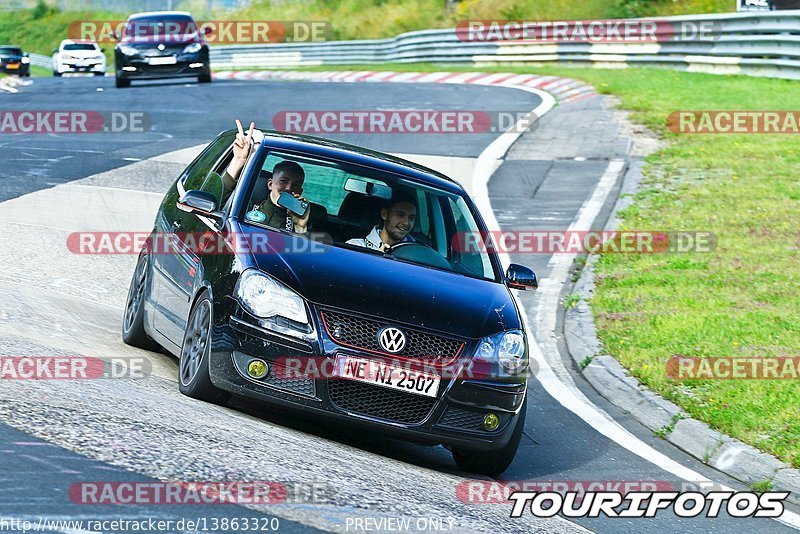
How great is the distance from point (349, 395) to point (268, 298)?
67 centimetres

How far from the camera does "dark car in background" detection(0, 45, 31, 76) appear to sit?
53656 millimetres

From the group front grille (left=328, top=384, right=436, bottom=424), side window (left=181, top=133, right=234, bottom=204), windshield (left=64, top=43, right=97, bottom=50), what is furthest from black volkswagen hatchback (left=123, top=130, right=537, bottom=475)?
windshield (left=64, top=43, right=97, bottom=50)

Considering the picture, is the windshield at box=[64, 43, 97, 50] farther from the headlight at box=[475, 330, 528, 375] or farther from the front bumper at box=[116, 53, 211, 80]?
the headlight at box=[475, 330, 528, 375]

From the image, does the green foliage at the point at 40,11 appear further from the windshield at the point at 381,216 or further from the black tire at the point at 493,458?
the black tire at the point at 493,458

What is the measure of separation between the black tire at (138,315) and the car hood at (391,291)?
5.47 feet

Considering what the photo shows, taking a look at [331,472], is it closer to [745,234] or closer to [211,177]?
[211,177]

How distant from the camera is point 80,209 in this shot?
1373 cm

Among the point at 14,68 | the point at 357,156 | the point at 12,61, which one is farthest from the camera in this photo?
the point at 14,68

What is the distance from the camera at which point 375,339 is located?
6.68 m

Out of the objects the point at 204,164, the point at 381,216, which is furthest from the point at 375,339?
the point at 204,164

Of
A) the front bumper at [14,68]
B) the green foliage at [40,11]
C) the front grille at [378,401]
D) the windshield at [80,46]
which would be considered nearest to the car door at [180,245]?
the front grille at [378,401]

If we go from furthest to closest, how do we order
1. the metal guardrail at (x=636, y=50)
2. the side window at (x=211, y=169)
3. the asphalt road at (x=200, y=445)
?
the metal guardrail at (x=636, y=50) → the side window at (x=211, y=169) → the asphalt road at (x=200, y=445)

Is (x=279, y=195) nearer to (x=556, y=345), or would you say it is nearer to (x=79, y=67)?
(x=556, y=345)

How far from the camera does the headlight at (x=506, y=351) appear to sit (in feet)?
22.7
